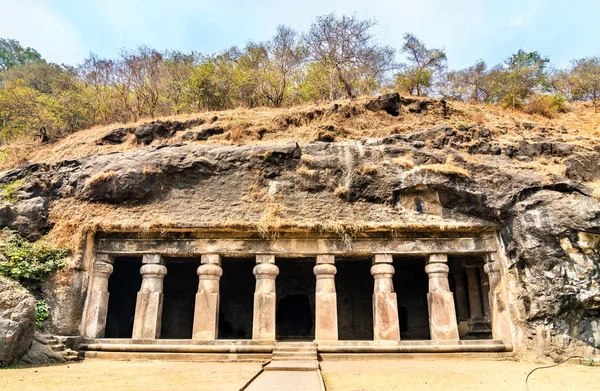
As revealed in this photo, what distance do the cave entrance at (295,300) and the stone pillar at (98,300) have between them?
544 cm

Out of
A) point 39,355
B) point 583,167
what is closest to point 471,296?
point 583,167

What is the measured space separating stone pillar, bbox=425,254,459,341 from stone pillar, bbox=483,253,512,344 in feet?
3.21

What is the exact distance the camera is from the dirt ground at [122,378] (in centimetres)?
540

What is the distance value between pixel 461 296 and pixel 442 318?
3595mm

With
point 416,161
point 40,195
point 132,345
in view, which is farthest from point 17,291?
point 416,161

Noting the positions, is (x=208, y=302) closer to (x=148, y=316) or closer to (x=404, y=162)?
Answer: (x=148, y=316)

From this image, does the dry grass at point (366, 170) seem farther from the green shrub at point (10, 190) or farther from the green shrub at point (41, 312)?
the green shrub at point (10, 190)

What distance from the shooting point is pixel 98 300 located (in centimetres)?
1019

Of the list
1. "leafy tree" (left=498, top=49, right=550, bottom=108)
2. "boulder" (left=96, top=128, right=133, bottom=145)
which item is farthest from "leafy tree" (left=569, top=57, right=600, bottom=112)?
"boulder" (left=96, top=128, right=133, bottom=145)

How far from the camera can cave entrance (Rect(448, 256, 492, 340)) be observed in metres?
11.8

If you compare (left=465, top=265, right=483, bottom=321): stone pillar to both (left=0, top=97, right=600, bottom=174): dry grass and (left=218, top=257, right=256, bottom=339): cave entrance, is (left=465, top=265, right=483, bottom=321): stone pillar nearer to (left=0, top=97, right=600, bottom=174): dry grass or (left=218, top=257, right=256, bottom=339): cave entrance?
(left=0, top=97, right=600, bottom=174): dry grass

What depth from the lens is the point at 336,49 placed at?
2059cm

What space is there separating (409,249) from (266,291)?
12.1 feet

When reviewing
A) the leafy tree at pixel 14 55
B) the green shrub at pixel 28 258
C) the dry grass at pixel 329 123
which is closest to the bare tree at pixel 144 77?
the dry grass at pixel 329 123
